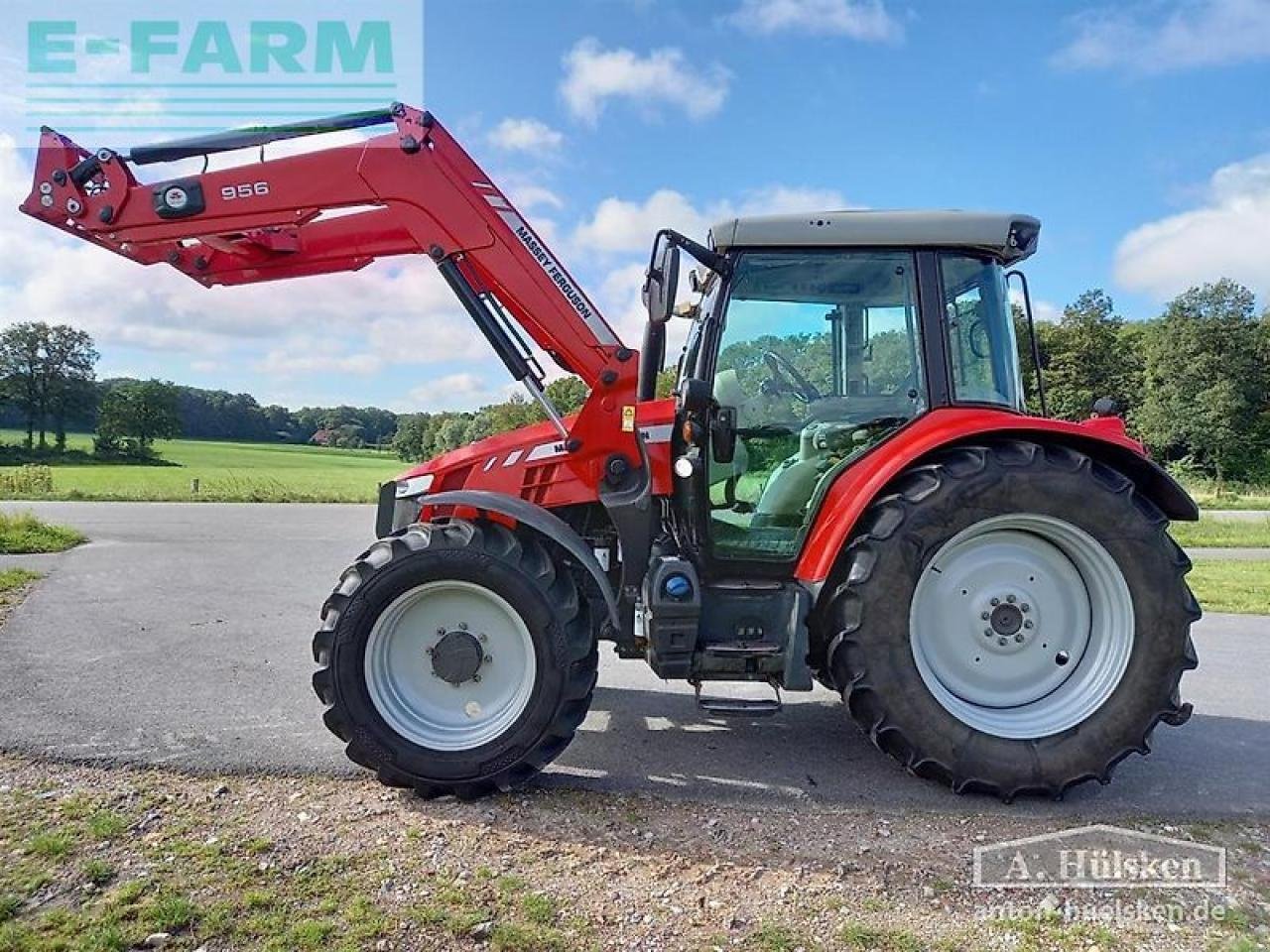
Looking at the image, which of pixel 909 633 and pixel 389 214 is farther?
pixel 389 214

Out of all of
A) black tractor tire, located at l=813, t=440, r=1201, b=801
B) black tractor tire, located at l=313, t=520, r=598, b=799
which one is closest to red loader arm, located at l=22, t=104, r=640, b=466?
black tractor tire, located at l=313, t=520, r=598, b=799

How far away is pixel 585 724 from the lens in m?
4.44

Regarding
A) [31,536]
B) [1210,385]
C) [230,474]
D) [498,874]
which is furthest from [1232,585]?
[1210,385]

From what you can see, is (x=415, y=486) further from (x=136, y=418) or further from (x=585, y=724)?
(x=136, y=418)

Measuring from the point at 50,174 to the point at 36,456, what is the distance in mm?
48524

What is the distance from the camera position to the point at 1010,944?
2514mm

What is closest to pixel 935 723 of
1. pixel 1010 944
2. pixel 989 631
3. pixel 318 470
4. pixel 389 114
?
pixel 989 631

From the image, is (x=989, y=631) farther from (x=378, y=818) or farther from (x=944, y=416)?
(x=378, y=818)

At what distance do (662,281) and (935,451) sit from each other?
146 cm

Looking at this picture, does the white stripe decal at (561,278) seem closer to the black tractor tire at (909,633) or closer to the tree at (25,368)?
the black tractor tire at (909,633)

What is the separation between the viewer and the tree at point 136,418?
47984mm

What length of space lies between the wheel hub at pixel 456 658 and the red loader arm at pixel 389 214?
3.68ft

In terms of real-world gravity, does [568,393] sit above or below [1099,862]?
above

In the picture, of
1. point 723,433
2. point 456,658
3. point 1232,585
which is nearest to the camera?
point 456,658
